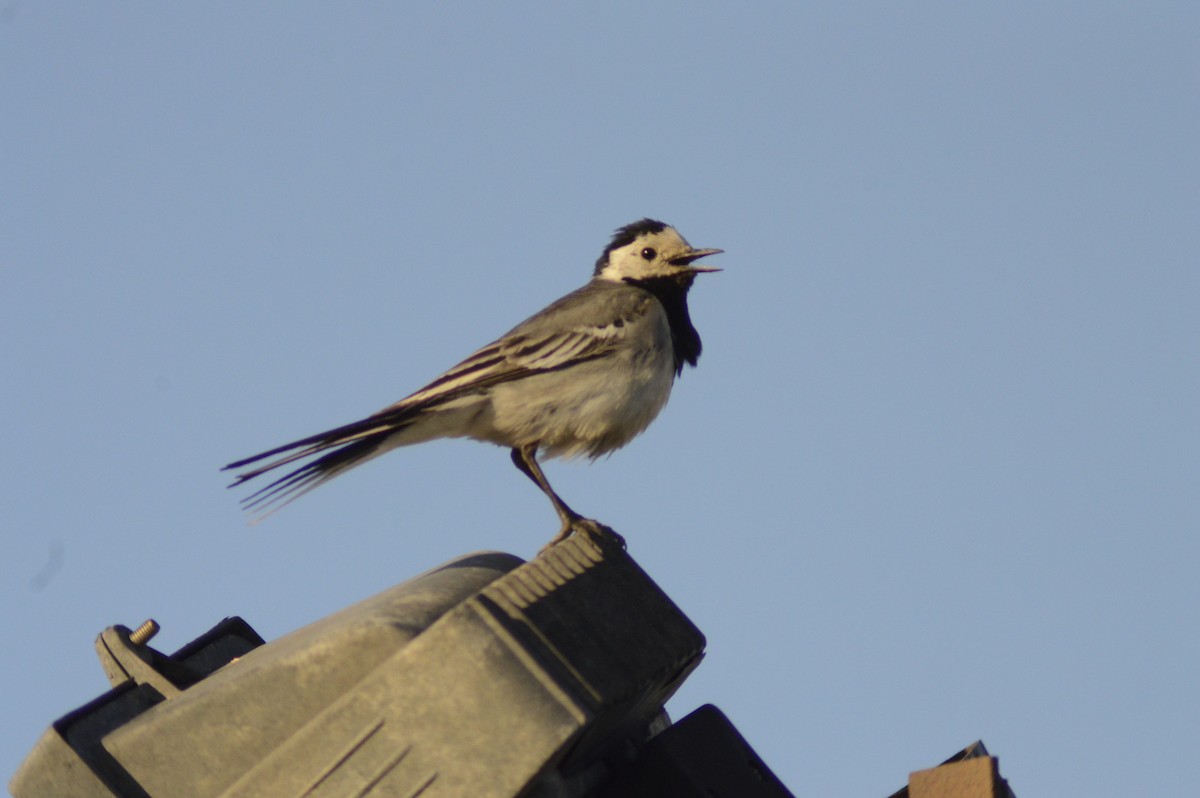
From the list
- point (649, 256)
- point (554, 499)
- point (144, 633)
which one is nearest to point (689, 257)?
point (649, 256)

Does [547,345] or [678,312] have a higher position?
[547,345]

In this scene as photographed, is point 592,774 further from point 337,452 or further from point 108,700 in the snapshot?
point 337,452

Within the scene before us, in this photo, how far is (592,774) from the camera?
5.37 meters

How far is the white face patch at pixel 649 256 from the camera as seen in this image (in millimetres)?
10500

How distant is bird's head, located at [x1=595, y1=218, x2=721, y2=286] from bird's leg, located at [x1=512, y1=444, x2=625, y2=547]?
2.05m

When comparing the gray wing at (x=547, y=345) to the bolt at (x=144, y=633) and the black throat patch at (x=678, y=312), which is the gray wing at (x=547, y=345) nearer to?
the black throat patch at (x=678, y=312)

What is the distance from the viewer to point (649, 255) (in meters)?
10.6

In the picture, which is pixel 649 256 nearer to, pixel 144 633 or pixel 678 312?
pixel 678 312

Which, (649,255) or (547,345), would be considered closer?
(547,345)

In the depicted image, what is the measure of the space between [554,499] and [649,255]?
9.20ft

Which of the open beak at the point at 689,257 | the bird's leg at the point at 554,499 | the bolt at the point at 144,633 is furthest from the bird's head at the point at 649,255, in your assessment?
the bolt at the point at 144,633

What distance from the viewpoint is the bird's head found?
1043 cm

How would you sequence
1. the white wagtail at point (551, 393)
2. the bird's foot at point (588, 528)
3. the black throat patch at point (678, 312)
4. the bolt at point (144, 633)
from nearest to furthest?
the bolt at point (144, 633) → the bird's foot at point (588, 528) → the white wagtail at point (551, 393) → the black throat patch at point (678, 312)

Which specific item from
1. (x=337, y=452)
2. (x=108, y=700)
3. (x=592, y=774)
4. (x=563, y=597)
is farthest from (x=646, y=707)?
(x=337, y=452)
